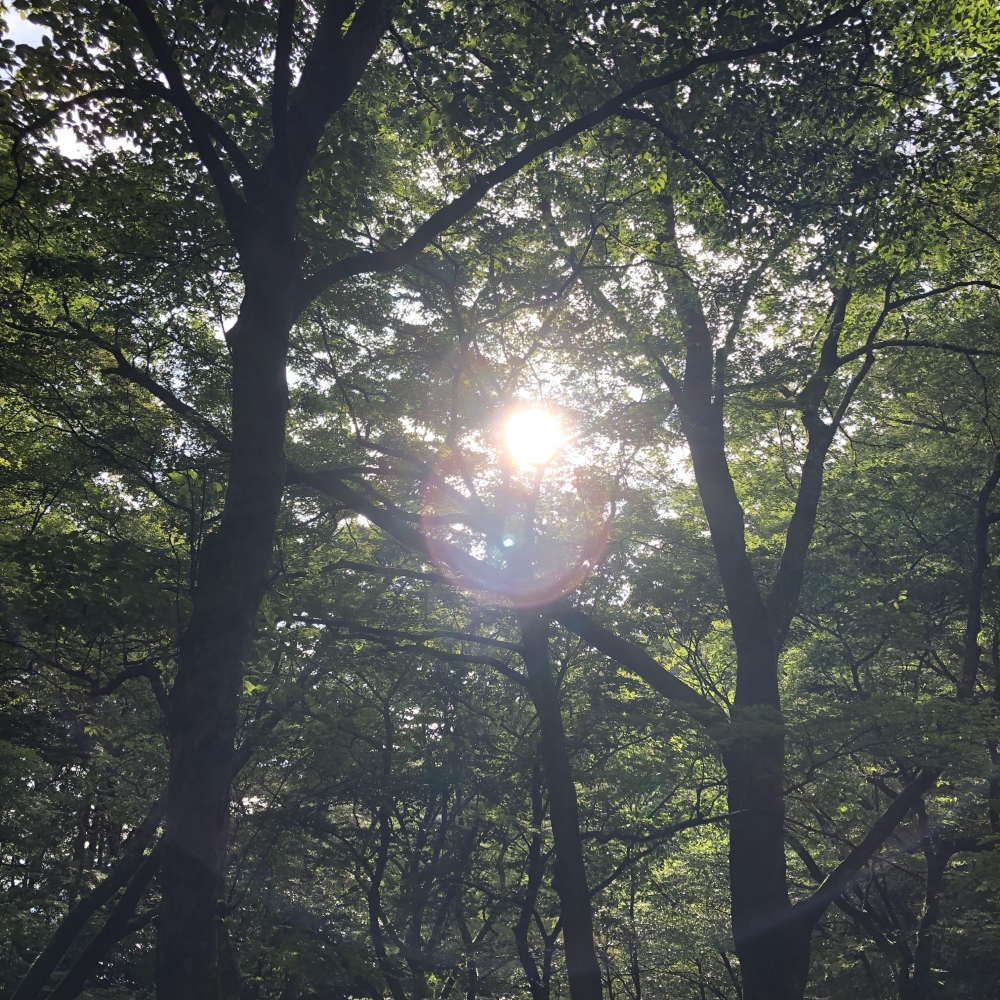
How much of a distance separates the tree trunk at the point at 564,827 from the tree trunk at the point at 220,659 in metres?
6.52

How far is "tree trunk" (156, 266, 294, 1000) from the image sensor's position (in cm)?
399

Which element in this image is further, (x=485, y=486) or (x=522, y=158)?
(x=485, y=486)

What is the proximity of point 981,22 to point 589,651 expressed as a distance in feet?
32.6

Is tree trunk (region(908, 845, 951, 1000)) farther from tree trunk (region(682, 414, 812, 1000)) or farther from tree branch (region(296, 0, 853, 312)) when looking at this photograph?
tree branch (region(296, 0, 853, 312))

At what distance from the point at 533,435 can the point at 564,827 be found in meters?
5.49

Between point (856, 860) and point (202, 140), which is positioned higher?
point (202, 140)

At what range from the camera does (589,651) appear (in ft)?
45.5

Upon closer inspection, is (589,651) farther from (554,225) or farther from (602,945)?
(602,945)

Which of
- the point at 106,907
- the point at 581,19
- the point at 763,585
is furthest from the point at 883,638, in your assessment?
the point at 106,907

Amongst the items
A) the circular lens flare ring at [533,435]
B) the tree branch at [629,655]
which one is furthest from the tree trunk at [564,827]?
the circular lens flare ring at [533,435]

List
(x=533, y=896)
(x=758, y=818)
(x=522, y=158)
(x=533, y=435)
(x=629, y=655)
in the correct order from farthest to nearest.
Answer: (x=533, y=896) → (x=533, y=435) → (x=629, y=655) → (x=758, y=818) → (x=522, y=158)

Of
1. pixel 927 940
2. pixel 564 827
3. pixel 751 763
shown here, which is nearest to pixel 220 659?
pixel 751 763

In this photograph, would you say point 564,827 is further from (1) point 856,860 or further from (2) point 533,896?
(2) point 533,896

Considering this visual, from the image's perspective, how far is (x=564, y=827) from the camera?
10758mm
